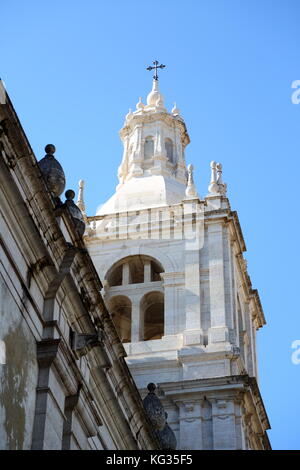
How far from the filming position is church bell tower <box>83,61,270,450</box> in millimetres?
38094

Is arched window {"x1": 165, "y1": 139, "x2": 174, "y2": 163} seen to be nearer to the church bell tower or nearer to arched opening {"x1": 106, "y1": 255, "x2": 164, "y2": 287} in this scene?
the church bell tower

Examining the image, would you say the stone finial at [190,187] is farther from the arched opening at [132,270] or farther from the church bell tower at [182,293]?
the arched opening at [132,270]

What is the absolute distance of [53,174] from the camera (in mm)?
24188

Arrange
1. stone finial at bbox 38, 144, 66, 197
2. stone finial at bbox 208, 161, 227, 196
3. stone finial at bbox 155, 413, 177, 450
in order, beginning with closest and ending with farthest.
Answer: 1. stone finial at bbox 38, 144, 66, 197
2. stone finial at bbox 155, 413, 177, 450
3. stone finial at bbox 208, 161, 227, 196

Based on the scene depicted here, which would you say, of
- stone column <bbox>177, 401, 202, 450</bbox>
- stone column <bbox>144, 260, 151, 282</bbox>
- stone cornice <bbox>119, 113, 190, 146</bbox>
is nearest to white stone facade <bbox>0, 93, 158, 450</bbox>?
stone column <bbox>177, 401, 202, 450</bbox>

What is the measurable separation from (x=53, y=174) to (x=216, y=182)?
869 inches

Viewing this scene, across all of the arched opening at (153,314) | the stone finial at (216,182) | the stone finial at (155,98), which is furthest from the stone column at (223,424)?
the stone finial at (155,98)

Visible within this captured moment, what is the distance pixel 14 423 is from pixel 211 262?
23219 millimetres

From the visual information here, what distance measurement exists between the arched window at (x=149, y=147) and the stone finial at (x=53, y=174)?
25.7 m

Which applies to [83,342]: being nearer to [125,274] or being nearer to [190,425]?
[190,425]

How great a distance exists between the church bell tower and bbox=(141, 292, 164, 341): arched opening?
5 cm

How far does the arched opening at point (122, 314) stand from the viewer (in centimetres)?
4347
